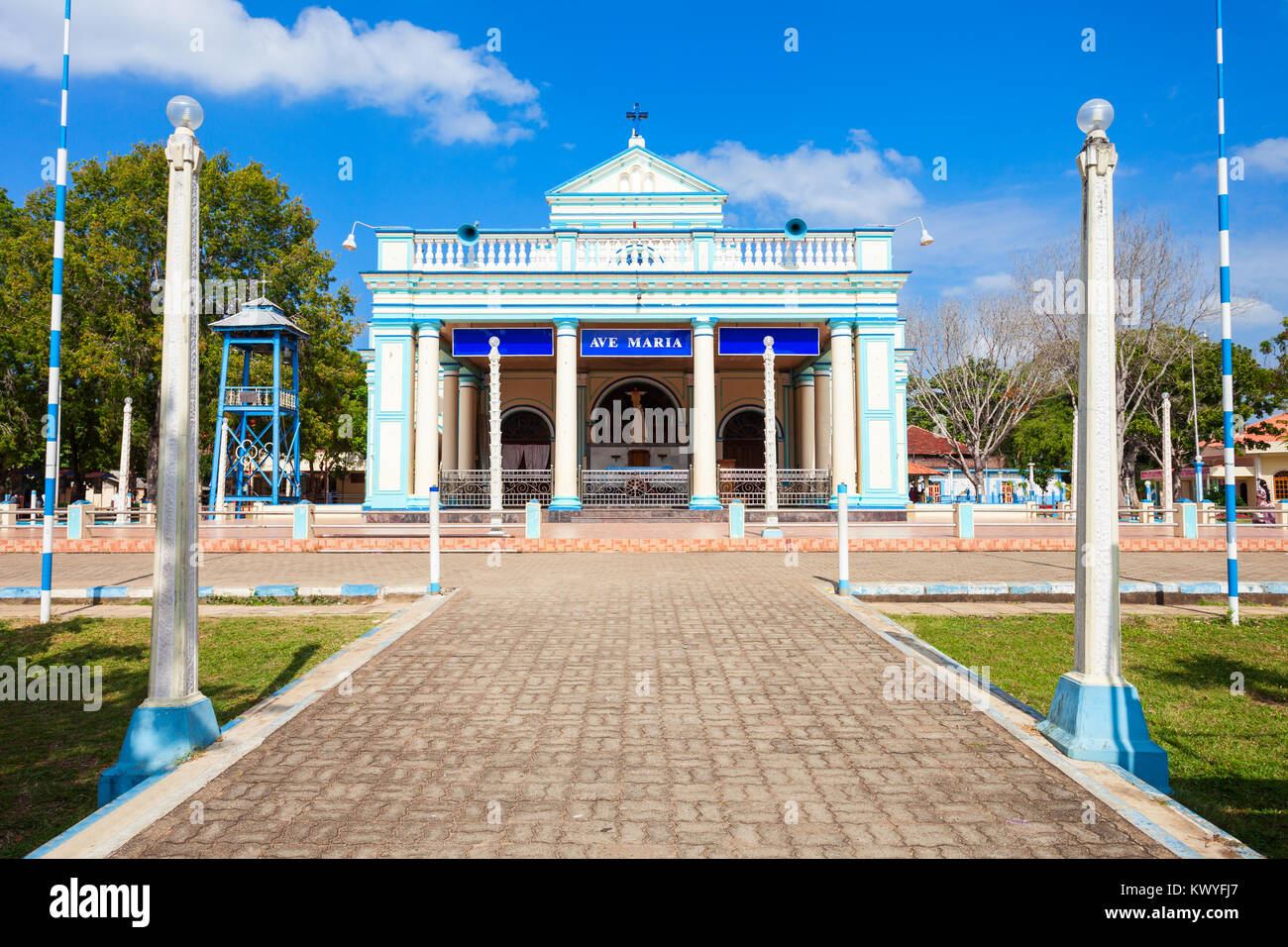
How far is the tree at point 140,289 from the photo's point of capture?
26422 millimetres

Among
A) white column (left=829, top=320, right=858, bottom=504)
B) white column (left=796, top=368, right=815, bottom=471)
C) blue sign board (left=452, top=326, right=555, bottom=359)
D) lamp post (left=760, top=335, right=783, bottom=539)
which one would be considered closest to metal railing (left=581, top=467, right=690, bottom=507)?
blue sign board (left=452, top=326, right=555, bottom=359)

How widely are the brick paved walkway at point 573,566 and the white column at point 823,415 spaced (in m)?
9.04

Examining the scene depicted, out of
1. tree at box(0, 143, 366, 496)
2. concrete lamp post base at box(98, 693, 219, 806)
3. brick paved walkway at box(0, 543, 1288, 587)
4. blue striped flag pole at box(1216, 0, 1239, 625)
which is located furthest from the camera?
tree at box(0, 143, 366, 496)

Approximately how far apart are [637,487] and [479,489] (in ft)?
14.9

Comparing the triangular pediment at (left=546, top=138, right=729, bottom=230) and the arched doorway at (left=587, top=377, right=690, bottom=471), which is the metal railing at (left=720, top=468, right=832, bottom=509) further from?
the triangular pediment at (left=546, top=138, right=729, bottom=230)

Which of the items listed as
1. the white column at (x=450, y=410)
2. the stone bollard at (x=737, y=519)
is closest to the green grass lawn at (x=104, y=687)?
the stone bollard at (x=737, y=519)

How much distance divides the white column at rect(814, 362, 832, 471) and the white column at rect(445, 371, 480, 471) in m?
10.5

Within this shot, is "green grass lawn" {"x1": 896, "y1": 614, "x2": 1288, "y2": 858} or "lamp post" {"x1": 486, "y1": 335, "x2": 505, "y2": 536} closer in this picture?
"green grass lawn" {"x1": 896, "y1": 614, "x2": 1288, "y2": 858}

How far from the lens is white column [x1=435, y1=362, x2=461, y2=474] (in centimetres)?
2205

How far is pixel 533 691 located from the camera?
5047mm
